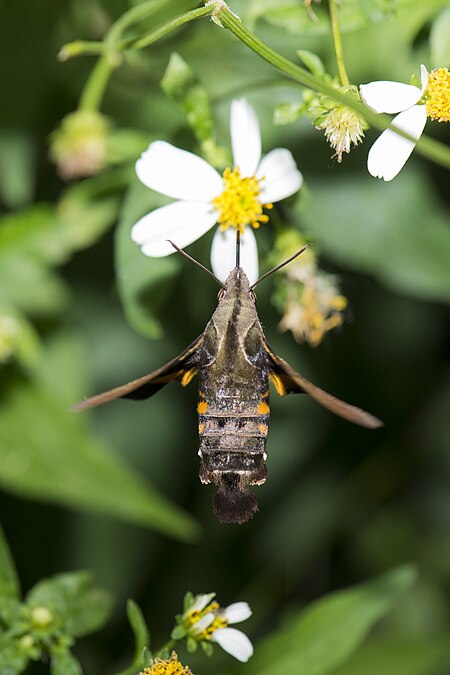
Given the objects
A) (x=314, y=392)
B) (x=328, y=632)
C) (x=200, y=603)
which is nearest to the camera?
(x=314, y=392)

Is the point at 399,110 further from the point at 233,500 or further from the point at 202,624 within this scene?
the point at 202,624

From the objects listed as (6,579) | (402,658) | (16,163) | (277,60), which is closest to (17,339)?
(16,163)

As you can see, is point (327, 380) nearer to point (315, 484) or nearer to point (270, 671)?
point (315, 484)

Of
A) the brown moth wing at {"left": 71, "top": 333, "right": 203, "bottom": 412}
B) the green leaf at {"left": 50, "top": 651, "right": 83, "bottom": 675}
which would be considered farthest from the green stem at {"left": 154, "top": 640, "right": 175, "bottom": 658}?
the brown moth wing at {"left": 71, "top": 333, "right": 203, "bottom": 412}

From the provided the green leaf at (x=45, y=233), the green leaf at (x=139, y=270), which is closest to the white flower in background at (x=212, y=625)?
the green leaf at (x=139, y=270)

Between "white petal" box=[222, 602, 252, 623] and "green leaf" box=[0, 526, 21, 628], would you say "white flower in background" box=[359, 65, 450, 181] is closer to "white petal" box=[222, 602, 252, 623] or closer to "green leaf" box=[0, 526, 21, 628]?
"white petal" box=[222, 602, 252, 623]

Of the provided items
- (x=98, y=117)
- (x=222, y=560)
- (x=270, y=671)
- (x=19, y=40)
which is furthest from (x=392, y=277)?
(x=222, y=560)

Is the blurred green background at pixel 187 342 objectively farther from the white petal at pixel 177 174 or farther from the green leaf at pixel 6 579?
the green leaf at pixel 6 579
